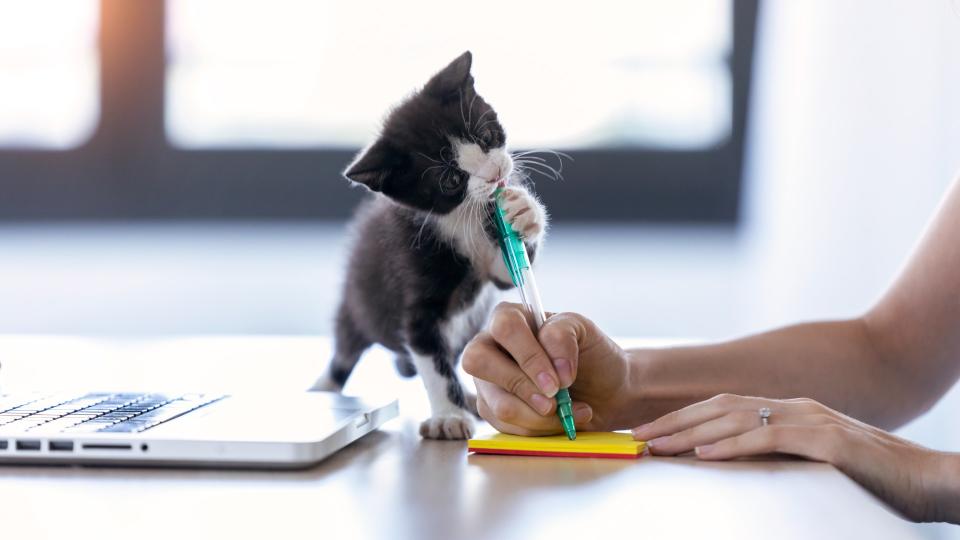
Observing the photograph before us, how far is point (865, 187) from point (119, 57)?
2328 millimetres

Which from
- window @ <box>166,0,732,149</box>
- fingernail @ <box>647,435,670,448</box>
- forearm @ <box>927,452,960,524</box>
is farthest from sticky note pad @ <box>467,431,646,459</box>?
window @ <box>166,0,732,149</box>

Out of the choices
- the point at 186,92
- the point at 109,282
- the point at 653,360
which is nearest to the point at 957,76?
the point at 653,360

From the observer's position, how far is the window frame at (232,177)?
10.8ft

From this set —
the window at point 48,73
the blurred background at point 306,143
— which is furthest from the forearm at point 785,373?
the window at point 48,73

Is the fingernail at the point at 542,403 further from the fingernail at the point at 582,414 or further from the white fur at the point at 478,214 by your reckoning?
the white fur at the point at 478,214

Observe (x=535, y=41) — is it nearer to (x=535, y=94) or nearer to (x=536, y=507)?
(x=535, y=94)

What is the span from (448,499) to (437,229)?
375 millimetres

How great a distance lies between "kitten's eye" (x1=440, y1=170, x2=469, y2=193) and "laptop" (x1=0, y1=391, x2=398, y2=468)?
8.3 inches

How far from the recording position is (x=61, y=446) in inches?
27.6

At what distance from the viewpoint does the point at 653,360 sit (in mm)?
985

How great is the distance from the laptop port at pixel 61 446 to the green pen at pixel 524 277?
357 mm

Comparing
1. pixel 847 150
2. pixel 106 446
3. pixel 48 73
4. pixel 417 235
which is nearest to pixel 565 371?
pixel 417 235

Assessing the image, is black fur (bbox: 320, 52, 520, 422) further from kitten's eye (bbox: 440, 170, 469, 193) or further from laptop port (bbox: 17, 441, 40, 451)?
laptop port (bbox: 17, 441, 40, 451)

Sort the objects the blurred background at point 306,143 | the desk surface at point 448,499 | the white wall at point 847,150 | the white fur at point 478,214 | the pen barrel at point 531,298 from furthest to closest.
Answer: the blurred background at point 306,143
the white wall at point 847,150
the white fur at point 478,214
the pen barrel at point 531,298
the desk surface at point 448,499
